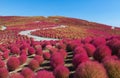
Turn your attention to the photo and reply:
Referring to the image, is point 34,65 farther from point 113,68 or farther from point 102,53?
point 113,68

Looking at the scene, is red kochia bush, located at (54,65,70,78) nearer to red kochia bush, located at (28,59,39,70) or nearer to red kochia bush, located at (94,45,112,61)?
red kochia bush, located at (94,45,112,61)

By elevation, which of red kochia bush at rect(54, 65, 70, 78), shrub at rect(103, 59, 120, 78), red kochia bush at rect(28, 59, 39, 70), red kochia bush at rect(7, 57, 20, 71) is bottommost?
red kochia bush at rect(7, 57, 20, 71)

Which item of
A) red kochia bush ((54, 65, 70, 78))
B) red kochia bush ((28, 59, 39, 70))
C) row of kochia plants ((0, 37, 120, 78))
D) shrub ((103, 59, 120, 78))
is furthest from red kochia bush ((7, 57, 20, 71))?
shrub ((103, 59, 120, 78))

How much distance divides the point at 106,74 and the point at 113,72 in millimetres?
781

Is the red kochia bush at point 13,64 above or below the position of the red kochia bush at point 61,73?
below

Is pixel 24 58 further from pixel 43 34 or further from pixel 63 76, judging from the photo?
pixel 43 34

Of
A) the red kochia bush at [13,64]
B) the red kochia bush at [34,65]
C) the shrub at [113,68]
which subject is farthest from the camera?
the red kochia bush at [13,64]

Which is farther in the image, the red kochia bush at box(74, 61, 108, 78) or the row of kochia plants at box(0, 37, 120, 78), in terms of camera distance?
the row of kochia plants at box(0, 37, 120, 78)

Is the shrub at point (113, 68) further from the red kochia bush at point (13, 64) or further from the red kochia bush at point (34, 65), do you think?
the red kochia bush at point (13, 64)

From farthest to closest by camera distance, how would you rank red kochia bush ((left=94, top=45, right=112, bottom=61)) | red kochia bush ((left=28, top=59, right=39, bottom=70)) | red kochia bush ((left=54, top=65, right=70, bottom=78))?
red kochia bush ((left=28, top=59, right=39, bottom=70))
red kochia bush ((left=94, top=45, right=112, bottom=61))
red kochia bush ((left=54, top=65, right=70, bottom=78))

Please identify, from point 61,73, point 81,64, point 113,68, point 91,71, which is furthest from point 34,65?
point 91,71

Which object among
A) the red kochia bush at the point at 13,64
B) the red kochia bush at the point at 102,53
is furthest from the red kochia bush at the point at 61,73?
the red kochia bush at the point at 13,64

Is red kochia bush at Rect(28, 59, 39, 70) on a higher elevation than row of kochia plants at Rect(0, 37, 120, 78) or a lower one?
lower

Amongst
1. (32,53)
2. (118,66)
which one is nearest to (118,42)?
(118,66)
